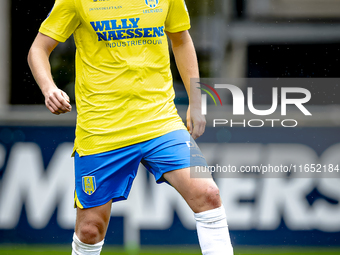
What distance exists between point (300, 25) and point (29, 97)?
2.48 m

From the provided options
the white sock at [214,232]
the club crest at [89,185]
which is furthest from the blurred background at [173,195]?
the white sock at [214,232]

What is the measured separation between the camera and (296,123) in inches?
151

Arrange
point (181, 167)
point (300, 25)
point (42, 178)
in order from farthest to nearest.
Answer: point (300, 25), point (42, 178), point (181, 167)

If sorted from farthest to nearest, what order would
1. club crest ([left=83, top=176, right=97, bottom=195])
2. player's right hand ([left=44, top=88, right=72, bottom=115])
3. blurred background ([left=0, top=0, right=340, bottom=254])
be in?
blurred background ([left=0, top=0, right=340, bottom=254]), club crest ([left=83, top=176, right=97, bottom=195]), player's right hand ([left=44, top=88, right=72, bottom=115])

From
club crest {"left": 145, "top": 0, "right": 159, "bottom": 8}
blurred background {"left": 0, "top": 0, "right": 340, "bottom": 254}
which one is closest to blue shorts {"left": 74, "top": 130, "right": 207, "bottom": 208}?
club crest {"left": 145, "top": 0, "right": 159, "bottom": 8}

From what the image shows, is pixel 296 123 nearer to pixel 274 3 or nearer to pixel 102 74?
pixel 274 3

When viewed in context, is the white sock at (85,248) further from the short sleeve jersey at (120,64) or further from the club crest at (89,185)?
the short sleeve jersey at (120,64)

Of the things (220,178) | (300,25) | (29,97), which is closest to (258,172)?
(220,178)

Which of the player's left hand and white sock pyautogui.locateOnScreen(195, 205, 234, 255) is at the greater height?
the player's left hand

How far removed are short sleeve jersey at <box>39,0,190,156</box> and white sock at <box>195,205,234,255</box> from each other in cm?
44

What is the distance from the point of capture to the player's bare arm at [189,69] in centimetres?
228

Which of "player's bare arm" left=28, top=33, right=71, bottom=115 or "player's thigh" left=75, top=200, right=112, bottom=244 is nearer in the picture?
"player's bare arm" left=28, top=33, right=71, bottom=115

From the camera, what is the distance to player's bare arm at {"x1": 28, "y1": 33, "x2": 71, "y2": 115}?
6.30 ft
